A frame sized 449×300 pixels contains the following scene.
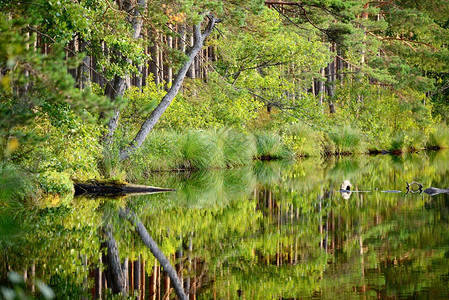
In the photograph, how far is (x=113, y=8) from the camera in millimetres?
11570

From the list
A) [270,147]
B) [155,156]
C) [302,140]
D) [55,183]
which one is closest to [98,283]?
[55,183]

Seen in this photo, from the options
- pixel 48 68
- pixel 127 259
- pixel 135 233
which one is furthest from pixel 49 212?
pixel 48 68

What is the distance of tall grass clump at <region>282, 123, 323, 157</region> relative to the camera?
24.8 meters

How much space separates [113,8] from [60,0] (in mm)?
2745

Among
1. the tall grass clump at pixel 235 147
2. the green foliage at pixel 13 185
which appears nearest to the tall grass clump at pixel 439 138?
the tall grass clump at pixel 235 147

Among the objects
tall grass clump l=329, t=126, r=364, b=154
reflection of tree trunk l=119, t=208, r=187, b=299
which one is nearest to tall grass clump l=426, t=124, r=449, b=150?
tall grass clump l=329, t=126, r=364, b=154

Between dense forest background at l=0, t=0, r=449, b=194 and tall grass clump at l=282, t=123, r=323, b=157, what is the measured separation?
2.3 inches

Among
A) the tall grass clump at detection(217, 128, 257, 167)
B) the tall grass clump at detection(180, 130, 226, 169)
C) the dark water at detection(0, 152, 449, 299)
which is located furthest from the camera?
the tall grass clump at detection(217, 128, 257, 167)

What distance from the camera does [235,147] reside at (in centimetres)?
2128

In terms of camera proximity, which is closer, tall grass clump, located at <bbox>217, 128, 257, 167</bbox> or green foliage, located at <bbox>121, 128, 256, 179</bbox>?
green foliage, located at <bbox>121, 128, 256, 179</bbox>

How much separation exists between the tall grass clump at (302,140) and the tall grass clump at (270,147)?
318 millimetres

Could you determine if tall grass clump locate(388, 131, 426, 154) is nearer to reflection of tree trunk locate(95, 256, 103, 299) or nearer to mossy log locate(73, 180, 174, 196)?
mossy log locate(73, 180, 174, 196)

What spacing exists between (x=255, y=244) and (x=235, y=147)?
14.0 meters

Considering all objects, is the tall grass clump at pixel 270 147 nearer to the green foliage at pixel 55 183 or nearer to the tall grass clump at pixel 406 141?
the tall grass clump at pixel 406 141
